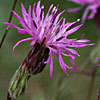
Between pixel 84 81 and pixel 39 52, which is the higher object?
pixel 39 52

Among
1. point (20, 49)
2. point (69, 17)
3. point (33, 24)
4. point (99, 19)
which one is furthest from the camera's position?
point (69, 17)

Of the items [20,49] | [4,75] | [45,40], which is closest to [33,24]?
[45,40]

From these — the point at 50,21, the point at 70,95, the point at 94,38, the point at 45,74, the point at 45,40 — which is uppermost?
the point at 50,21

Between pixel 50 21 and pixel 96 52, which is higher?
pixel 50 21

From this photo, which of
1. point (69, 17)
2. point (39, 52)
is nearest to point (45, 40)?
point (39, 52)

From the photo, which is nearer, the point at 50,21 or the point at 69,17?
the point at 50,21

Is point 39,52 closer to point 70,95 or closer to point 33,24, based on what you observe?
point 33,24

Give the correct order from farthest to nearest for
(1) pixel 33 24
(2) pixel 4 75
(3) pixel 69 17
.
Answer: (3) pixel 69 17
(2) pixel 4 75
(1) pixel 33 24

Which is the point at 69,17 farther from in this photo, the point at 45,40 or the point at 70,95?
the point at 45,40

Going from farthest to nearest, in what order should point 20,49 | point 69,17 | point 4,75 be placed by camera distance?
point 69,17 < point 20,49 < point 4,75

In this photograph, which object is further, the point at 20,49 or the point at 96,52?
the point at 20,49
